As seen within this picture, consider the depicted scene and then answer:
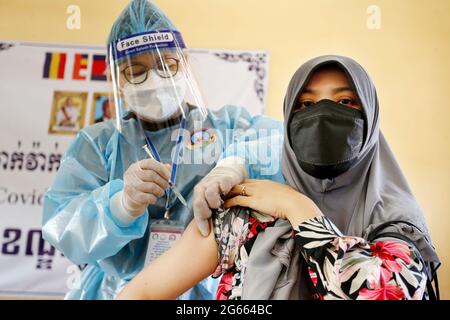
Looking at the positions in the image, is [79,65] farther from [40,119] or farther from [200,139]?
[200,139]

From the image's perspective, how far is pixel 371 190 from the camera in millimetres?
921

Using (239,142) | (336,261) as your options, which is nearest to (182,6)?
(239,142)

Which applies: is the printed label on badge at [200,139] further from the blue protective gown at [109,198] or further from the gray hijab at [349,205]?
the gray hijab at [349,205]

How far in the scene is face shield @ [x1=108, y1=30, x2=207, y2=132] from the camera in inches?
45.1

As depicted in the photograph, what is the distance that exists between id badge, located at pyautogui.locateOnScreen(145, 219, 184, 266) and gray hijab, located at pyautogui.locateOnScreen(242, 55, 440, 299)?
333mm

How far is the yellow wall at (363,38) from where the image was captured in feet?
4.74

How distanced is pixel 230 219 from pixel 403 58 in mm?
1039

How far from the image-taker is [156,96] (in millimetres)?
1159

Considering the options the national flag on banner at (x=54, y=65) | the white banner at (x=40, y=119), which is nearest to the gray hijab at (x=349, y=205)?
the white banner at (x=40, y=119)

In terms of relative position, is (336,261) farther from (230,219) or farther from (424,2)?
(424,2)

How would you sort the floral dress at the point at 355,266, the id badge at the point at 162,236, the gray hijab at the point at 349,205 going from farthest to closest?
1. the id badge at the point at 162,236
2. the gray hijab at the point at 349,205
3. the floral dress at the point at 355,266

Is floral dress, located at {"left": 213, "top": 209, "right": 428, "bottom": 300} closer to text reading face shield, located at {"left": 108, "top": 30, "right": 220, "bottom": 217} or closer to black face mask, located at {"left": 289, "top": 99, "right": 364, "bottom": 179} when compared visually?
black face mask, located at {"left": 289, "top": 99, "right": 364, "bottom": 179}

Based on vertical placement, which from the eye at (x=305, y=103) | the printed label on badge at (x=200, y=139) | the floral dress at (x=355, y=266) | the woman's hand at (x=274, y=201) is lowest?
the floral dress at (x=355, y=266)
